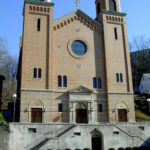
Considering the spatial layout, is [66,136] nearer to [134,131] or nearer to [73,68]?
[134,131]

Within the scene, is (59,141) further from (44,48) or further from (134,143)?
(44,48)

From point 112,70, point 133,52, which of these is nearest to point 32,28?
point 112,70

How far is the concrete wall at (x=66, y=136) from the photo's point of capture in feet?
74.3

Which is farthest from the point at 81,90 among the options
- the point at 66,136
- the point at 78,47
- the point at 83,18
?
the point at 83,18

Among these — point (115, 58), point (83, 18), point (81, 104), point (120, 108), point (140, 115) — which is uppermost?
point (83, 18)

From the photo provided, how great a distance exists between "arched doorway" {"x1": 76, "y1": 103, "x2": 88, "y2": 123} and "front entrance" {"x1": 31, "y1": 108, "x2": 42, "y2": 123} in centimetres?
508

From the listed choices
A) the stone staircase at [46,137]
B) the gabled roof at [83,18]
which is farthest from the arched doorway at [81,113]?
the gabled roof at [83,18]

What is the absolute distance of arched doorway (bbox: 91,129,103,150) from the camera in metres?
Result: 24.0

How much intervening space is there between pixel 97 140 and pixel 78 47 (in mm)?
14077

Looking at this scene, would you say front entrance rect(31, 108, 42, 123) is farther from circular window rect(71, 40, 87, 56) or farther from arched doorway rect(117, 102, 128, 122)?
arched doorway rect(117, 102, 128, 122)

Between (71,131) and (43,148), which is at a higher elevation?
(71,131)

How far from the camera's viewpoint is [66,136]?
2252 centimetres

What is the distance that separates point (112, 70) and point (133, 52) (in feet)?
157

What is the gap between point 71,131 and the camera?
2288cm
